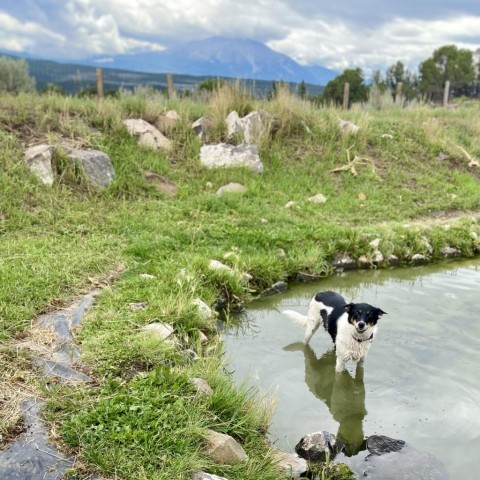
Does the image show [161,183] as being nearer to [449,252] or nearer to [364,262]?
[364,262]

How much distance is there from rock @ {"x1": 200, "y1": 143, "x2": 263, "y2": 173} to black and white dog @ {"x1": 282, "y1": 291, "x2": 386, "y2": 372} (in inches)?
216

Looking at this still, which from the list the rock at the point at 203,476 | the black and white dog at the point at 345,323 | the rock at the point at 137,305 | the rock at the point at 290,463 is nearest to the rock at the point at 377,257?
the black and white dog at the point at 345,323

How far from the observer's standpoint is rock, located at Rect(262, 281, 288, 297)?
6715 mm

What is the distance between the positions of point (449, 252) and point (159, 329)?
18.4 feet

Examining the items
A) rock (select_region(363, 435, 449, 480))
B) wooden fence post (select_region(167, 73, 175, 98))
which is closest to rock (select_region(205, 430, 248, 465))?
rock (select_region(363, 435, 449, 480))

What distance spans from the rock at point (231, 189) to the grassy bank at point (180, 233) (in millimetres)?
209

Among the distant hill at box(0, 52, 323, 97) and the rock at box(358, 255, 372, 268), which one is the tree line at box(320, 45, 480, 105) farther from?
the rock at box(358, 255, 372, 268)

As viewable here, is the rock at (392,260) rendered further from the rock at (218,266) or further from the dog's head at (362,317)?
the dog's head at (362,317)

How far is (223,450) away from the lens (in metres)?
3.14

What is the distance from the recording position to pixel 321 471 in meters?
3.46

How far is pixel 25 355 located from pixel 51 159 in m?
5.44

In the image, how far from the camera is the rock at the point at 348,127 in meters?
12.1

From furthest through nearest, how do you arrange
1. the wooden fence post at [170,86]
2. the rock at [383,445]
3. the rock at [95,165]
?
the wooden fence post at [170,86]
the rock at [95,165]
the rock at [383,445]

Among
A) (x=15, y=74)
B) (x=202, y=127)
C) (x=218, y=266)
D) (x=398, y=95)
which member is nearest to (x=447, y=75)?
(x=398, y=95)
